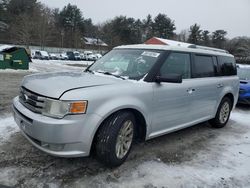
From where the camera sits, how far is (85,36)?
254 feet

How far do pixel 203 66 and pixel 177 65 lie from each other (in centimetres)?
89

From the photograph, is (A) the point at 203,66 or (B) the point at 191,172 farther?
(A) the point at 203,66

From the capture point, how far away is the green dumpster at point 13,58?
15914mm

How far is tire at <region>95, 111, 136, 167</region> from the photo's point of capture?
316 cm

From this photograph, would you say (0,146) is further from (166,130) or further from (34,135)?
(166,130)

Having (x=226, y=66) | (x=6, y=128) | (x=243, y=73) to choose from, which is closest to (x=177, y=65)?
(x=226, y=66)

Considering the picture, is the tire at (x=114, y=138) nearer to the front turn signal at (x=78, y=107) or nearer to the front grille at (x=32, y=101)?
the front turn signal at (x=78, y=107)

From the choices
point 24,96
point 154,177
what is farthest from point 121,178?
point 24,96

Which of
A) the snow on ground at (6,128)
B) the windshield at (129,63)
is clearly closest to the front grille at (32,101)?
the snow on ground at (6,128)

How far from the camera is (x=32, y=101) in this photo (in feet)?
10.5

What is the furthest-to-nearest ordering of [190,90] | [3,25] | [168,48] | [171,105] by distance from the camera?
[3,25]
[190,90]
[168,48]
[171,105]

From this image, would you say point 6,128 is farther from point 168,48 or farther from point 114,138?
point 168,48

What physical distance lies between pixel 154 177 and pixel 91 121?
1125 millimetres

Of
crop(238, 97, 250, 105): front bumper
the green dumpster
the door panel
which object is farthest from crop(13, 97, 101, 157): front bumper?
the green dumpster
